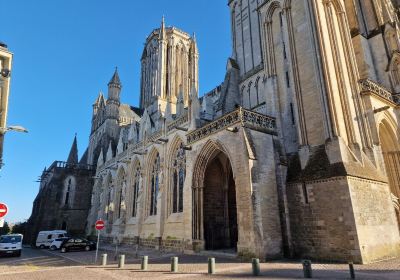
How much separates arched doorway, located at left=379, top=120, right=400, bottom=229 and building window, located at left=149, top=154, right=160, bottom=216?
14.6 meters

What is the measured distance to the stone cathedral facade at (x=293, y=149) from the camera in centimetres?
1157

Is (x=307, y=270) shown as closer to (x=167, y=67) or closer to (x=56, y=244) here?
(x=56, y=244)

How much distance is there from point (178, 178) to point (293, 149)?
26.6 feet

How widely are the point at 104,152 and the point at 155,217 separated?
18728 millimetres

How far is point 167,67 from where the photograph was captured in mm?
39719

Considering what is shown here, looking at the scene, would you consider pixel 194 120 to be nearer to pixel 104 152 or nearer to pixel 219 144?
pixel 219 144

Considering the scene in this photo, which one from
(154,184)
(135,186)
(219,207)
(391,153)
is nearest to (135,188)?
(135,186)

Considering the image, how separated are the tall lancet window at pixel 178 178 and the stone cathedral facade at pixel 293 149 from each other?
97 mm

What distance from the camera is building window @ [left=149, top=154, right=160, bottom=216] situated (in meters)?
21.9

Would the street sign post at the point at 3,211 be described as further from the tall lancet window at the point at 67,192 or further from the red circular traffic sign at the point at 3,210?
the tall lancet window at the point at 67,192

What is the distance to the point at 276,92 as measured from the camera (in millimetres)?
15578

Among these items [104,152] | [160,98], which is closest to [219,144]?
[160,98]

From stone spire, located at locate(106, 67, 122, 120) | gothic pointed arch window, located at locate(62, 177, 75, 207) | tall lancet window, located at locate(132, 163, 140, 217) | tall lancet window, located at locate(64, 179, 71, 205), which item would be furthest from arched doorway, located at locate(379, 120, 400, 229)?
stone spire, located at locate(106, 67, 122, 120)

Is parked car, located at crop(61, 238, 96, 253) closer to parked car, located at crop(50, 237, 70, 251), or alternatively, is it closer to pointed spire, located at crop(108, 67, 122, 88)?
parked car, located at crop(50, 237, 70, 251)
